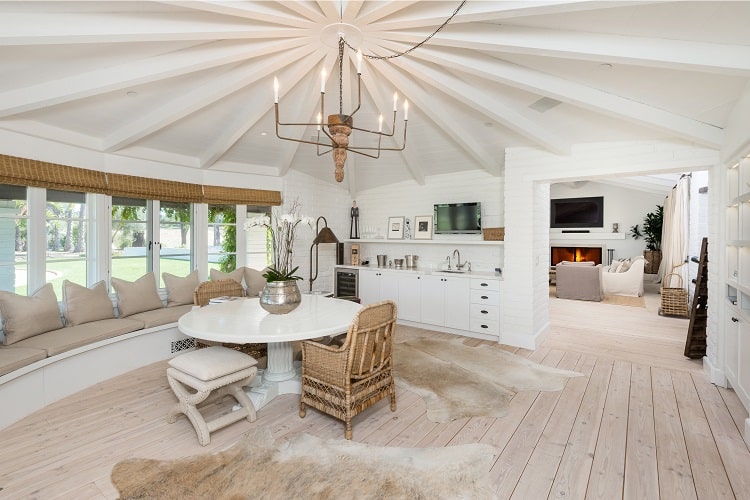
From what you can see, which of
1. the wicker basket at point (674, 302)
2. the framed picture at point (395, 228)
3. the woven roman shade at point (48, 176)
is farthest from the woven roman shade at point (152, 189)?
the wicker basket at point (674, 302)

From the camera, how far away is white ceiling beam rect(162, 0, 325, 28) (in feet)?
6.73

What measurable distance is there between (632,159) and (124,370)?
17.8ft

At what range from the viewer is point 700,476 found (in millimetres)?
2162

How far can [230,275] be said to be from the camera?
5.00m

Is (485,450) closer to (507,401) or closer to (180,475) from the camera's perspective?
(507,401)

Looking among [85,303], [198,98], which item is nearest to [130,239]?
[85,303]

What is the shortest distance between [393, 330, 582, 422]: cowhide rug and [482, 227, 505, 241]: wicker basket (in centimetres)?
139

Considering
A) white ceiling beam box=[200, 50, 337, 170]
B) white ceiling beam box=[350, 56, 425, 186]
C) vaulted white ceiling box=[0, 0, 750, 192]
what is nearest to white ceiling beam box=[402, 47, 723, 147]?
vaulted white ceiling box=[0, 0, 750, 192]

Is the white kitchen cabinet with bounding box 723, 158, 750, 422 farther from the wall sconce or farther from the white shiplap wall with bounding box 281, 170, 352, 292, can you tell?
the white shiplap wall with bounding box 281, 170, 352, 292

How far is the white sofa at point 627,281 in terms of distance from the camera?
7902 millimetres

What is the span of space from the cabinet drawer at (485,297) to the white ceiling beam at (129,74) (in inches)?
139

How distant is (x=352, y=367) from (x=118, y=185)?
3436 millimetres

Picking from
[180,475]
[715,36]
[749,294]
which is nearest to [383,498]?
[180,475]

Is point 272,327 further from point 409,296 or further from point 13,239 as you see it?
point 409,296
